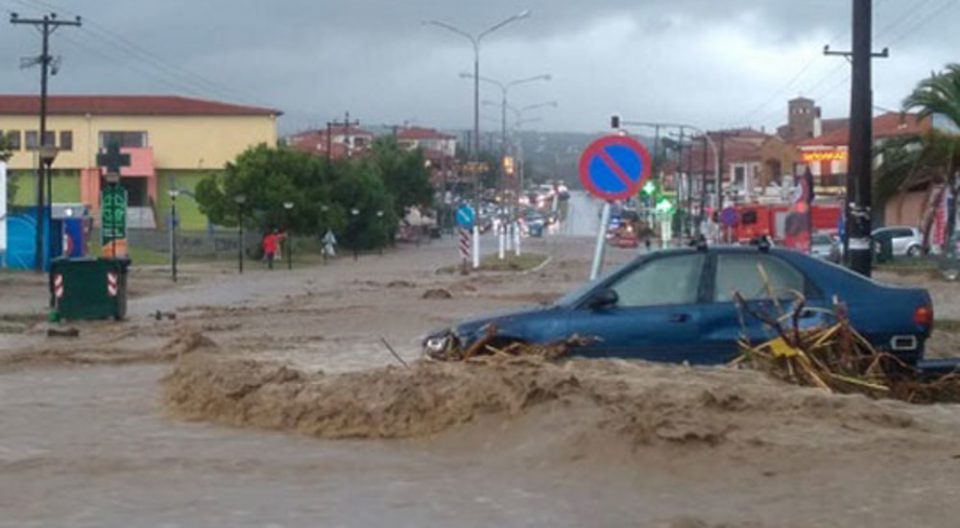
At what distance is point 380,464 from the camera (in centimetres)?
1123

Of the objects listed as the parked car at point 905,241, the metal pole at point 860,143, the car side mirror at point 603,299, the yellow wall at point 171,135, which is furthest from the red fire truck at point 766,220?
the car side mirror at point 603,299

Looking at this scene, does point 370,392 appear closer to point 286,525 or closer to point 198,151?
point 286,525

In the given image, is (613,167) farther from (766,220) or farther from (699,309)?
(766,220)

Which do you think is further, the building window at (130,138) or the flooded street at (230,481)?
the building window at (130,138)

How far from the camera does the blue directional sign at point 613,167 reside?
1590 centimetres

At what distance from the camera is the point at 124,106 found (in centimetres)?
10350

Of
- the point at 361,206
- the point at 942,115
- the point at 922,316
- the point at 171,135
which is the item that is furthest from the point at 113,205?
the point at 171,135

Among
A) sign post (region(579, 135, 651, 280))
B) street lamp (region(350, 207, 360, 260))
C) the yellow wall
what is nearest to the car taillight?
sign post (region(579, 135, 651, 280))

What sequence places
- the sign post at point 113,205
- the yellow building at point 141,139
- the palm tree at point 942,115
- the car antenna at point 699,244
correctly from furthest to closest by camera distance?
the yellow building at point 141,139, the palm tree at point 942,115, the sign post at point 113,205, the car antenna at point 699,244

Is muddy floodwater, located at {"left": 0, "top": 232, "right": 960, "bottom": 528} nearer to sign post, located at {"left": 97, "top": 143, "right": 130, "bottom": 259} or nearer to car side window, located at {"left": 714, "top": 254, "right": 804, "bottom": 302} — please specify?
car side window, located at {"left": 714, "top": 254, "right": 804, "bottom": 302}

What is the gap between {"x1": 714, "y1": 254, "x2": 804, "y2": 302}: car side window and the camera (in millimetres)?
14477

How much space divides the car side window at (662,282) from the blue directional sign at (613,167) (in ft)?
4.97

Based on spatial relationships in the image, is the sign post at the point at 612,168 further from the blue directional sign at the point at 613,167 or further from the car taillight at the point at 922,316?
the car taillight at the point at 922,316

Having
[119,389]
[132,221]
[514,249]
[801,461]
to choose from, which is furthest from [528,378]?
[132,221]
